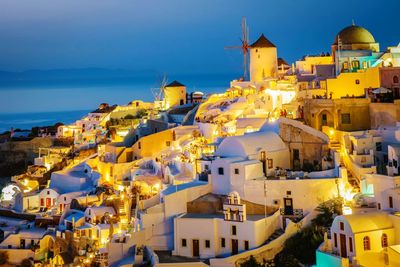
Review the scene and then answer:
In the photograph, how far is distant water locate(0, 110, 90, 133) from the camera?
4914 inches

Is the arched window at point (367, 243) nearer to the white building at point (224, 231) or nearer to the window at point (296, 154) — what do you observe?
the white building at point (224, 231)

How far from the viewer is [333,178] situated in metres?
23.2

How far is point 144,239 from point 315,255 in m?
7.04

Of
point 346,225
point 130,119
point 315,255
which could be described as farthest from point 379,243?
point 130,119

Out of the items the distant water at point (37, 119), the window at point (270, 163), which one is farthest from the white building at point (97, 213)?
the distant water at point (37, 119)

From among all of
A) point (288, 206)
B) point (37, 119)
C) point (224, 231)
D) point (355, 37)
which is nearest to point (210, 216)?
point (224, 231)

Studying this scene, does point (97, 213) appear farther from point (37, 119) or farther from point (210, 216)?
point (37, 119)

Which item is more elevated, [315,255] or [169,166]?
[169,166]

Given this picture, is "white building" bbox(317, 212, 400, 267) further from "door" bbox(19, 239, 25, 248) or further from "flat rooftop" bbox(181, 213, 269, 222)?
"door" bbox(19, 239, 25, 248)

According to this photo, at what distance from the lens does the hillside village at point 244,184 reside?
21641 millimetres

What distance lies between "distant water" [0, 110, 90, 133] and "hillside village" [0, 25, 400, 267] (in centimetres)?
8685

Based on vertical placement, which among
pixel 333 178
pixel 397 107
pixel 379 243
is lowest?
pixel 379 243

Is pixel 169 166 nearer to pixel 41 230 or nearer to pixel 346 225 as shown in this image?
pixel 41 230

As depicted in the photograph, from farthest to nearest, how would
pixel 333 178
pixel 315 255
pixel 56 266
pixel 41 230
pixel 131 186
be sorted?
pixel 41 230
pixel 131 186
pixel 56 266
pixel 333 178
pixel 315 255
